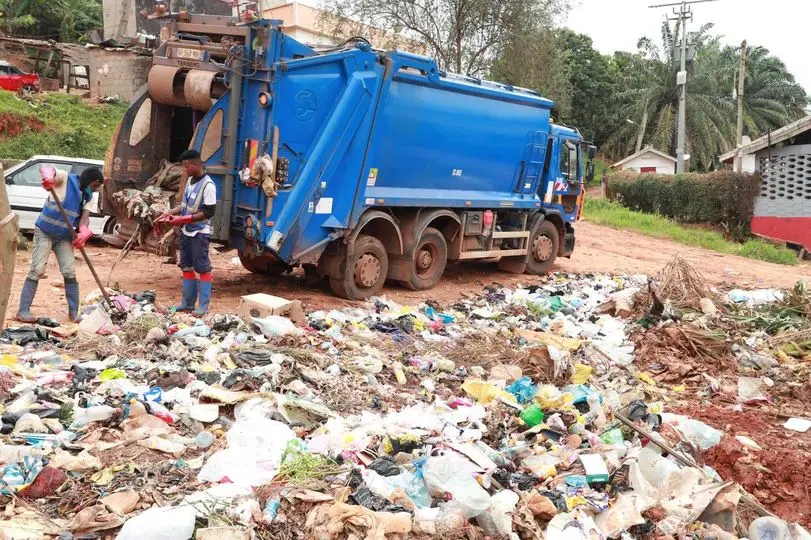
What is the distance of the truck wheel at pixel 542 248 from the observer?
39.9 ft

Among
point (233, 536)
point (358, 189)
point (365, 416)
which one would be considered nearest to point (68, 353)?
point (365, 416)

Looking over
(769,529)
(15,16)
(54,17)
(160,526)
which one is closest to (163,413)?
(160,526)

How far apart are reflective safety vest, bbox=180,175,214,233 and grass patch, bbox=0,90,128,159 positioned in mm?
11144

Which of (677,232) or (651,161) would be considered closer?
(677,232)

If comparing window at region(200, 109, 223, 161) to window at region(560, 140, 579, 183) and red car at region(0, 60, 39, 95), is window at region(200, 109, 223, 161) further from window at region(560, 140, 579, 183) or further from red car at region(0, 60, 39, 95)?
red car at region(0, 60, 39, 95)

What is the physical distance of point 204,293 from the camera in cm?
737

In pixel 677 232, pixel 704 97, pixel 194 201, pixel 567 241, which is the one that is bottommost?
pixel 567 241

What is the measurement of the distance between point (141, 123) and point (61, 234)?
2.25 m

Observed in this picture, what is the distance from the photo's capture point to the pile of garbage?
3.56m

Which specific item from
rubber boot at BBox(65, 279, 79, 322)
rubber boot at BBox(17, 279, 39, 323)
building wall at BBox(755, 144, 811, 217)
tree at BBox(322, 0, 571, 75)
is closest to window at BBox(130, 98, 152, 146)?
rubber boot at BBox(65, 279, 79, 322)

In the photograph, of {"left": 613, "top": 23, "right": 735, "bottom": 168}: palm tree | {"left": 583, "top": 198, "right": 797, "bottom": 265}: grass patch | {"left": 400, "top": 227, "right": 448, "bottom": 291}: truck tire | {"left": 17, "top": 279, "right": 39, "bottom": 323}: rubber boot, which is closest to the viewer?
{"left": 17, "top": 279, "right": 39, "bottom": 323}: rubber boot

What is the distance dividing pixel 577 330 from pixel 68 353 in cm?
495

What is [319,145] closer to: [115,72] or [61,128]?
[61,128]

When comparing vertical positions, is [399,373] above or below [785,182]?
below
